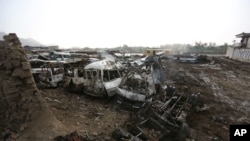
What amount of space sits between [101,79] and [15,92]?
404 cm

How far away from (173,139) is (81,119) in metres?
3.60

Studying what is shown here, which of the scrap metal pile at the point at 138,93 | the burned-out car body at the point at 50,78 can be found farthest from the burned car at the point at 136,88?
the burned-out car body at the point at 50,78

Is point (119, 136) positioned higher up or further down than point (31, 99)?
further down

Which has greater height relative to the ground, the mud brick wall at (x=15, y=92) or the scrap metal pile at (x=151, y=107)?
the mud brick wall at (x=15, y=92)

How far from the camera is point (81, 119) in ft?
22.7

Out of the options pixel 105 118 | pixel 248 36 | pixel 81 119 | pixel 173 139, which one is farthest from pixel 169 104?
pixel 248 36

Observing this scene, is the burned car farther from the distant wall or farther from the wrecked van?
the distant wall

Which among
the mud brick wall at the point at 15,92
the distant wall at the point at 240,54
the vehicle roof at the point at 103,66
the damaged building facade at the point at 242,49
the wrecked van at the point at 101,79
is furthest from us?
the damaged building facade at the point at 242,49

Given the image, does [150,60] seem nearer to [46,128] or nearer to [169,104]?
[169,104]

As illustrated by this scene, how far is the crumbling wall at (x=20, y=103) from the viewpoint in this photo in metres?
5.10

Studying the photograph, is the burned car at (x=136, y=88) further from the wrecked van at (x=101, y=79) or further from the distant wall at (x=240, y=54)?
the distant wall at (x=240, y=54)

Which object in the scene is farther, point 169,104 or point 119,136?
point 169,104

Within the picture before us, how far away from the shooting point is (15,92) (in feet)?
17.4

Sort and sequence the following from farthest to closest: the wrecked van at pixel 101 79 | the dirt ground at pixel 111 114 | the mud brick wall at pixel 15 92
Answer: the wrecked van at pixel 101 79
the dirt ground at pixel 111 114
the mud brick wall at pixel 15 92
